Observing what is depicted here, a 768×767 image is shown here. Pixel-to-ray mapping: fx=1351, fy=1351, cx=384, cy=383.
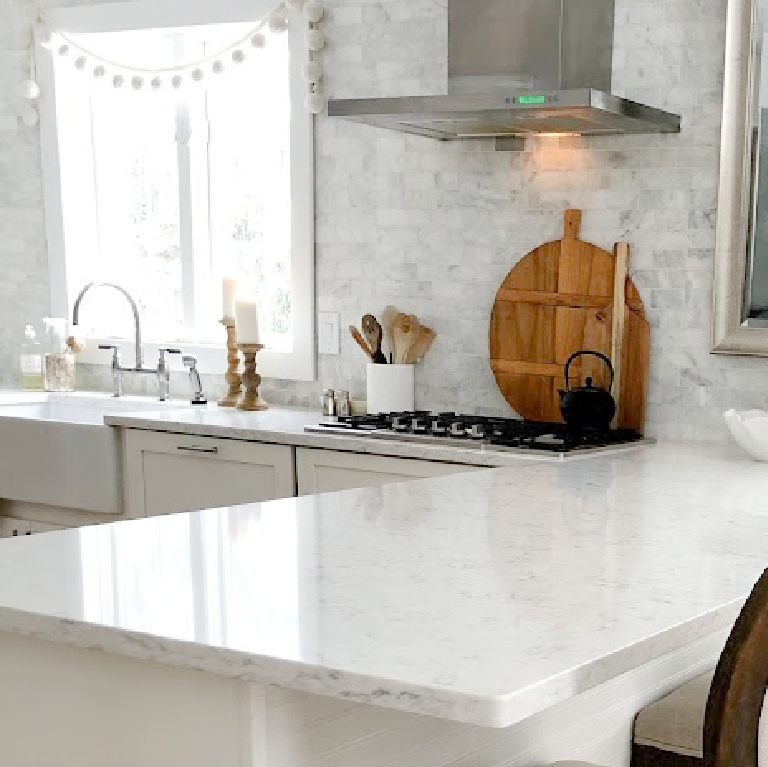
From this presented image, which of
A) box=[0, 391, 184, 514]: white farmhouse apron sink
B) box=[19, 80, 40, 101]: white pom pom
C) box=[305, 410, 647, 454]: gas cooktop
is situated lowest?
box=[0, 391, 184, 514]: white farmhouse apron sink

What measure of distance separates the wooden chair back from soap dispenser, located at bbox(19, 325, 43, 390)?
413 centimetres

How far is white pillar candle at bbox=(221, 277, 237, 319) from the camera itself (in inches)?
187

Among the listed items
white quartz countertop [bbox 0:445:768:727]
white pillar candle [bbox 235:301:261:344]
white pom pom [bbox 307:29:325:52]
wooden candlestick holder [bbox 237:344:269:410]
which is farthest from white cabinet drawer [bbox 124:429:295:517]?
white pom pom [bbox 307:29:325:52]

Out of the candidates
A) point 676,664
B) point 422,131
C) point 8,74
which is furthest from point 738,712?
point 8,74

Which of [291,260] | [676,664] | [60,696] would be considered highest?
[291,260]

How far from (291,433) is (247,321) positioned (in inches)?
29.0

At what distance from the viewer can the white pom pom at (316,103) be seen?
4.59m

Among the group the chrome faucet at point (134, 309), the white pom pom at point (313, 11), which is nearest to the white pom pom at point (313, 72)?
the white pom pom at point (313, 11)

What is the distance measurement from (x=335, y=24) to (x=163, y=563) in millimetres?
2903

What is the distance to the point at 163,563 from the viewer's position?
6.88 feet

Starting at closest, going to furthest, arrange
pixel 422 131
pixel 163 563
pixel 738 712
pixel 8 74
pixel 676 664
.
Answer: pixel 738 712 < pixel 163 563 < pixel 676 664 < pixel 422 131 < pixel 8 74

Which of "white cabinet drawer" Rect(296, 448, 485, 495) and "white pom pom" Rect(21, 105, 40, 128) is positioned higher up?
"white pom pom" Rect(21, 105, 40, 128)

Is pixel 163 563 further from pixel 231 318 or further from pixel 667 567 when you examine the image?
pixel 231 318

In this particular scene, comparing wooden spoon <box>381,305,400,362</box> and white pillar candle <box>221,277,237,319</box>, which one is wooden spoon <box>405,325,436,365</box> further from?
white pillar candle <box>221,277,237,319</box>
